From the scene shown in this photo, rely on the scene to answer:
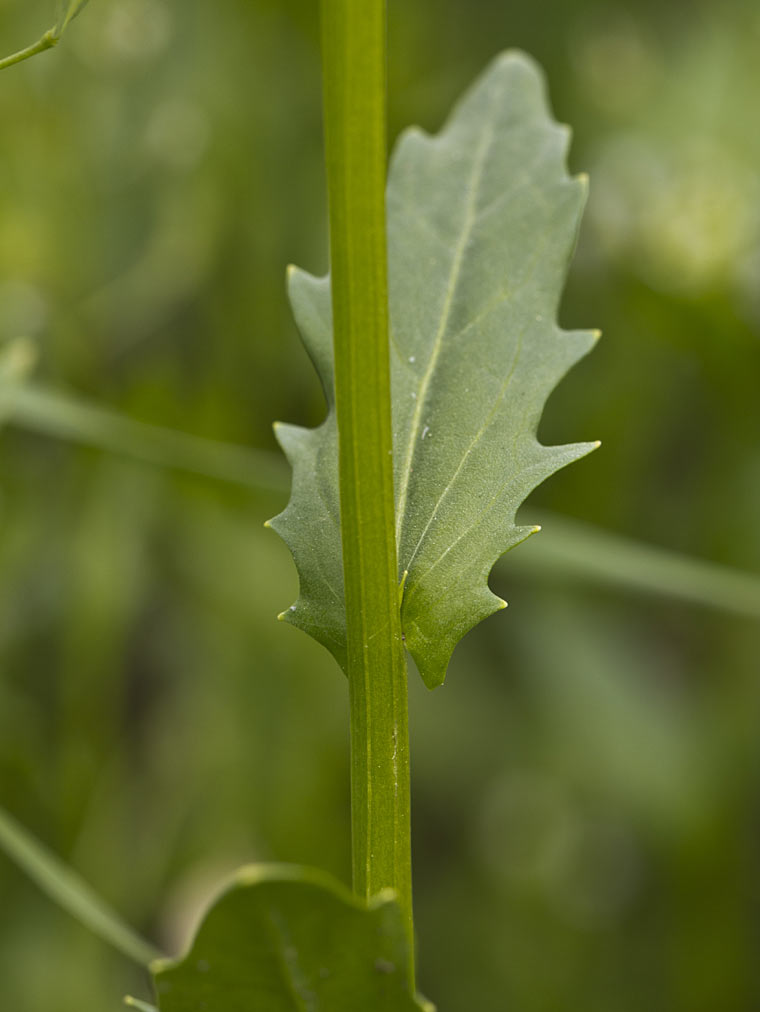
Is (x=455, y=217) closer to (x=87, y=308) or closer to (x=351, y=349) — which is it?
(x=351, y=349)

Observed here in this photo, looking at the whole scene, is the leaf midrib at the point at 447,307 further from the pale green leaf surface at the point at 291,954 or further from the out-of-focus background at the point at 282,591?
the out-of-focus background at the point at 282,591

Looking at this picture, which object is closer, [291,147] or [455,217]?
[455,217]

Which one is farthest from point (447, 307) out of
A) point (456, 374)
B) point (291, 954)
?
point (291, 954)

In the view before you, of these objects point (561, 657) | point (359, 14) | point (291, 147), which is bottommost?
point (561, 657)

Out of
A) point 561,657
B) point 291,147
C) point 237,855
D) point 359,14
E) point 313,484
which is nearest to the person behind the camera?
point 359,14

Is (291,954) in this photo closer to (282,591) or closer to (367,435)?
(367,435)

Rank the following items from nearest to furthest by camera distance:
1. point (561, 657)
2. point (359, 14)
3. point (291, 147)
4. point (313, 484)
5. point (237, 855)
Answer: point (359, 14), point (313, 484), point (237, 855), point (561, 657), point (291, 147)

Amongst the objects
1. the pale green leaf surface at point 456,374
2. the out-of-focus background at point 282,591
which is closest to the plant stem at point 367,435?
the pale green leaf surface at point 456,374

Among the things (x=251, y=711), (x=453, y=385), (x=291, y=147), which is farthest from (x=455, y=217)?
(x=291, y=147)
